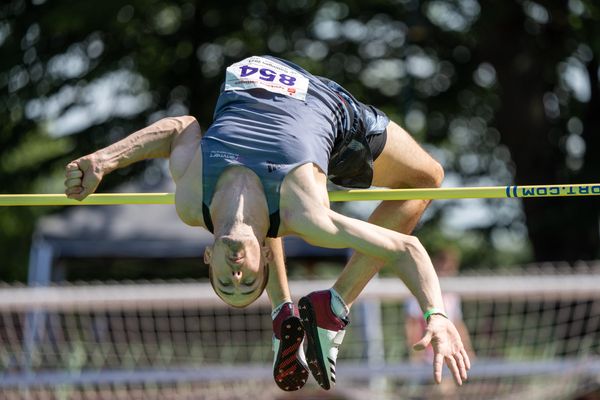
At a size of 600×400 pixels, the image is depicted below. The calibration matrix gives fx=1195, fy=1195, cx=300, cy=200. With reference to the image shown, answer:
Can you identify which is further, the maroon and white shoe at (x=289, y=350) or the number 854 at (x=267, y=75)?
the maroon and white shoe at (x=289, y=350)

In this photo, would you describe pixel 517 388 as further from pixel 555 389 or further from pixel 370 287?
pixel 370 287

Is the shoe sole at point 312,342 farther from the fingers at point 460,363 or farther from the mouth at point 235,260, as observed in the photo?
the fingers at point 460,363

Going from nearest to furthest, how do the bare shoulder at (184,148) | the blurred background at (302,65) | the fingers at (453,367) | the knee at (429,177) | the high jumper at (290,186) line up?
the fingers at (453,367) < the high jumper at (290,186) < the bare shoulder at (184,148) < the knee at (429,177) < the blurred background at (302,65)

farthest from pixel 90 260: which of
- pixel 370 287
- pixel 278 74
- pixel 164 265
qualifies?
pixel 278 74

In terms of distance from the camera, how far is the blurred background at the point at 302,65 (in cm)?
1309

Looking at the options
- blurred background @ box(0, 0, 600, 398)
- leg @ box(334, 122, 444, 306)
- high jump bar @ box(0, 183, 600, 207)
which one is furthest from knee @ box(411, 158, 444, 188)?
blurred background @ box(0, 0, 600, 398)

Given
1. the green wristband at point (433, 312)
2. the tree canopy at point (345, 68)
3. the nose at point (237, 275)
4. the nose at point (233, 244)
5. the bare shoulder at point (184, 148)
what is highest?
the bare shoulder at point (184, 148)

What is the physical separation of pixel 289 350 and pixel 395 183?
1.11 meters

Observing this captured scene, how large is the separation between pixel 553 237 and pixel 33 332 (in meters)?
6.18

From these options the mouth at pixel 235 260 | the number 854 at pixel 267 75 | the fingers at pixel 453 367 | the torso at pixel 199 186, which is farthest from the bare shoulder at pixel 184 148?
the fingers at pixel 453 367

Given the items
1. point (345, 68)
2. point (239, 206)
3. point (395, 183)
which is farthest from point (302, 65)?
point (239, 206)

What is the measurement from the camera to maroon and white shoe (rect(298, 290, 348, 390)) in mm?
6039

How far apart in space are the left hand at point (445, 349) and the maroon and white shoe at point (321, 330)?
0.98 meters

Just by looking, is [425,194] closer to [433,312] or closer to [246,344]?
[433,312]
